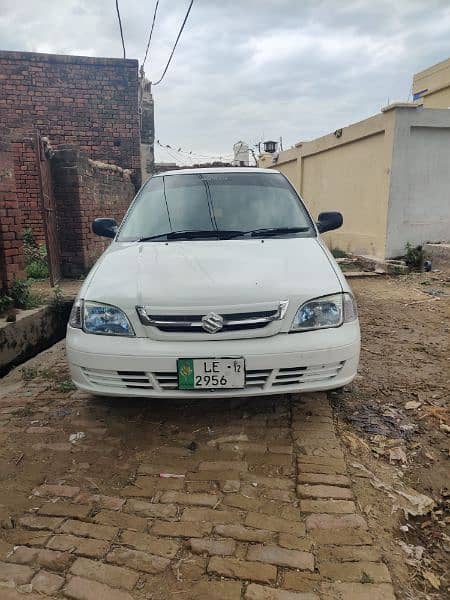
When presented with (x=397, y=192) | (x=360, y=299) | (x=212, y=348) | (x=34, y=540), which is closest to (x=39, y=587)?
(x=34, y=540)

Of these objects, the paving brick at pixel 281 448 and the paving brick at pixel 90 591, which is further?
the paving brick at pixel 281 448

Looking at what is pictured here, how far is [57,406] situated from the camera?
3186 millimetres

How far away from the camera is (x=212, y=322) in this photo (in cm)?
247

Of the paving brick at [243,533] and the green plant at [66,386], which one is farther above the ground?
the paving brick at [243,533]

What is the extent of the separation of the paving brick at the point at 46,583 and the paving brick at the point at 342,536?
41.1 inches

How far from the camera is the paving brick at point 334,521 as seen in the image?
77.0 inches

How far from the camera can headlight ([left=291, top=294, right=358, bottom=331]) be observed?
2568 mm

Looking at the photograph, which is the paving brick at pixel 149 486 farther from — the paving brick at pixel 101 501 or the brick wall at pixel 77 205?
the brick wall at pixel 77 205

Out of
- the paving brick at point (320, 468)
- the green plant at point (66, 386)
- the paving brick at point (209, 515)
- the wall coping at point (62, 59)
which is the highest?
the wall coping at point (62, 59)

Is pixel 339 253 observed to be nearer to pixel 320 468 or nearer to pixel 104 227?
pixel 104 227

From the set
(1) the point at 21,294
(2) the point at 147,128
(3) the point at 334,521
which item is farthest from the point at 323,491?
(2) the point at 147,128

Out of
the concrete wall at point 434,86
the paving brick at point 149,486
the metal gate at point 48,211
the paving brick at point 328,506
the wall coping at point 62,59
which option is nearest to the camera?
the paving brick at point 328,506

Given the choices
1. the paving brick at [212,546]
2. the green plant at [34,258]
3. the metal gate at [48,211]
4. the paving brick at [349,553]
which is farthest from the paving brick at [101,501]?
the green plant at [34,258]

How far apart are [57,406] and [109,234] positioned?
1677mm
